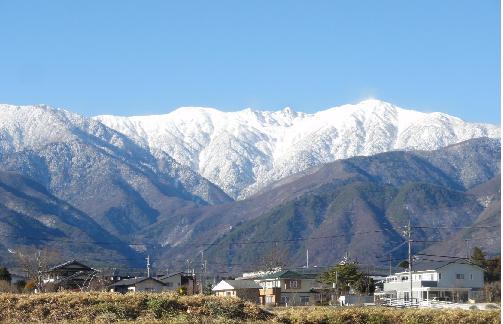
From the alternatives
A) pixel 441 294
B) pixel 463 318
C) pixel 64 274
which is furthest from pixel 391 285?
pixel 463 318

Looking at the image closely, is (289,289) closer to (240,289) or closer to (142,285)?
(240,289)

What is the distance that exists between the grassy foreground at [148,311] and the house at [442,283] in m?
56.6

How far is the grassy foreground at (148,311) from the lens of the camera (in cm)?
4188

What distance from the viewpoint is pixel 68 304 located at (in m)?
43.8

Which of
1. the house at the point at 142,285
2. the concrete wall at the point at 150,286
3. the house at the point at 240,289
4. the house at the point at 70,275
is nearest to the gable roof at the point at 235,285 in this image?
the house at the point at 240,289

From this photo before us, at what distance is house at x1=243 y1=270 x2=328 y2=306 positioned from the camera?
9894 cm

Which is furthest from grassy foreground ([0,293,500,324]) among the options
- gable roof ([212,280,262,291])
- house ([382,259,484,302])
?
house ([382,259,484,302])

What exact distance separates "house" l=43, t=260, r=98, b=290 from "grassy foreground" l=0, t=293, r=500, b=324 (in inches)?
2064

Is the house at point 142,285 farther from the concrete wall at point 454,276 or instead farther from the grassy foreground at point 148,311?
the grassy foreground at point 148,311

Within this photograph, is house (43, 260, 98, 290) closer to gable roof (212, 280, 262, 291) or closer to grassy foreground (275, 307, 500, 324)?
gable roof (212, 280, 262, 291)

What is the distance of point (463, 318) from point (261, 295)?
170ft

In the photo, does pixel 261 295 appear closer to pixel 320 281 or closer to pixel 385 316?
A: pixel 320 281

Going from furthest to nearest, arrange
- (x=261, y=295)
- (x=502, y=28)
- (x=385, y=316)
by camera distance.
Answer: (x=261, y=295) < (x=385, y=316) < (x=502, y=28)

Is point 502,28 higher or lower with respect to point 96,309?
higher
